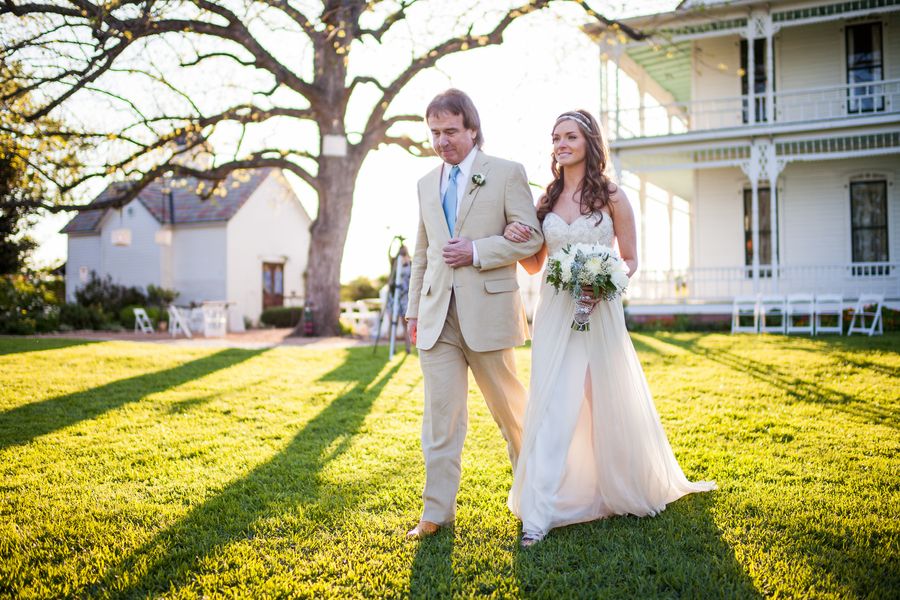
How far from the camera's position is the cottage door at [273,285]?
93.8 ft

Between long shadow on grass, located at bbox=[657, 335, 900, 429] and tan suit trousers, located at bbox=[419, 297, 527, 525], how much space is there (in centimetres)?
407

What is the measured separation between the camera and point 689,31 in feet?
55.4

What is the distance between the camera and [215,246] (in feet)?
87.7

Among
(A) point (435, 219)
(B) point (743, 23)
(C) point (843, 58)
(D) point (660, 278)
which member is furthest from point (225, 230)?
(A) point (435, 219)

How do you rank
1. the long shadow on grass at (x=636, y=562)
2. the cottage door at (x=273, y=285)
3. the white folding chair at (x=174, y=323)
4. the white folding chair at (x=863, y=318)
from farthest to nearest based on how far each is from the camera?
the cottage door at (x=273, y=285), the white folding chair at (x=174, y=323), the white folding chair at (x=863, y=318), the long shadow on grass at (x=636, y=562)

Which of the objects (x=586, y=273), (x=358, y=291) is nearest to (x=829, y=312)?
(x=586, y=273)

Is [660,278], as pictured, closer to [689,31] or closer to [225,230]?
[689,31]

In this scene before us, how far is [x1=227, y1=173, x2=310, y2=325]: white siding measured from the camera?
88.2 ft

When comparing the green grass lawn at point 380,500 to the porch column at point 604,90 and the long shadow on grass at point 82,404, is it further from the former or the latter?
the porch column at point 604,90

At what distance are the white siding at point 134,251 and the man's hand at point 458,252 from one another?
26.8m

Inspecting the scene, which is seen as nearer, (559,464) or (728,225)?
(559,464)

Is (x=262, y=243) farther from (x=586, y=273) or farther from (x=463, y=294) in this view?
(x=586, y=273)

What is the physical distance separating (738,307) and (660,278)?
2434 mm

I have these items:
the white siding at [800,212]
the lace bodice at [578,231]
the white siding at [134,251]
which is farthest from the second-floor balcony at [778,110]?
the white siding at [134,251]
